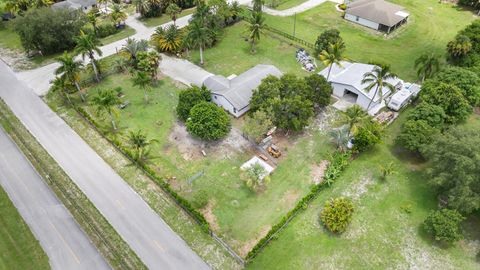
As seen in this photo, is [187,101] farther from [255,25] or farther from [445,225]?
[445,225]

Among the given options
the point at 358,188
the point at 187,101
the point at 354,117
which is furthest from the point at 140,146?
the point at 358,188

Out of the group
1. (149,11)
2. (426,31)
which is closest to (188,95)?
(149,11)

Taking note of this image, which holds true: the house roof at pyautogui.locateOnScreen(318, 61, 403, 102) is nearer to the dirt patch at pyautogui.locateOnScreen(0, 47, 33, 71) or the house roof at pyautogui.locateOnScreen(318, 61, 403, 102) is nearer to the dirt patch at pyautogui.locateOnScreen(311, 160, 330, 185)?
the dirt patch at pyautogui.locateOnScreen(311, 160, 330, 185)

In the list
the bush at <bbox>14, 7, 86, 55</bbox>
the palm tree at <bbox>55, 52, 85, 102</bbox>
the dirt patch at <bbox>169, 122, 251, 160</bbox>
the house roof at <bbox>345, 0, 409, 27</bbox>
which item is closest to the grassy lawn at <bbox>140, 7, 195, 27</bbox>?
the bush at <bbox>14, 7, 86, 55</bbox>

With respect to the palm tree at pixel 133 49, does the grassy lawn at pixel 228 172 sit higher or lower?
lower

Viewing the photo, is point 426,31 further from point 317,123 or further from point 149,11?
point 149,11

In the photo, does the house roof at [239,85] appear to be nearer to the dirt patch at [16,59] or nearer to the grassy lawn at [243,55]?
the grassy lawn at [243,55]

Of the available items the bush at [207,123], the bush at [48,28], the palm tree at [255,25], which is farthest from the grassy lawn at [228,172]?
the palm tree at [255,25]
